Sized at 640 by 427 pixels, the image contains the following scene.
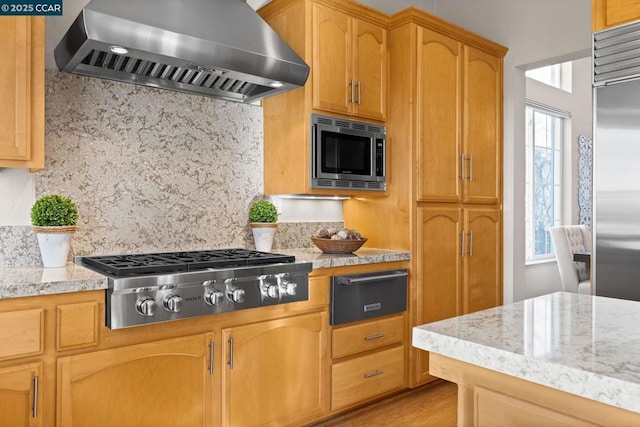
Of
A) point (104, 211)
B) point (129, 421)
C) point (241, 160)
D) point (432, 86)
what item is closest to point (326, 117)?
point (241, 160)

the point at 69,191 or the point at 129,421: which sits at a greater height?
the point at 69,191

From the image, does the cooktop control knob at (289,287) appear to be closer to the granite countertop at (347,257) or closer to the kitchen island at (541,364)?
the granite countertop at (347,257)

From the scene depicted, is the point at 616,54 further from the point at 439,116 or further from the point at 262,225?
the point at 262,225

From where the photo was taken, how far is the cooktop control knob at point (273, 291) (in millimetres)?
2307

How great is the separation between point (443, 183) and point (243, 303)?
1726 millimetres

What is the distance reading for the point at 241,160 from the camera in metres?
3.02

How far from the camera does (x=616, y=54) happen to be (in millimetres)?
2260

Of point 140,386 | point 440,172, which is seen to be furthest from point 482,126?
point 140,386

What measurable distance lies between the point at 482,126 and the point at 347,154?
4.03 ft

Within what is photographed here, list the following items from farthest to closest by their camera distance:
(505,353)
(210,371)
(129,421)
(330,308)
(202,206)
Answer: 1. (202,206)
2. (330,308)
3. (210,371)
4. (129,421)
5. (505,353)

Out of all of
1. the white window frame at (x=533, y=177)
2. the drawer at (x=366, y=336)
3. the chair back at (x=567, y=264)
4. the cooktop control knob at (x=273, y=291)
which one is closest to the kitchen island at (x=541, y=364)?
the cooktop control knob at (x=273, y=291)

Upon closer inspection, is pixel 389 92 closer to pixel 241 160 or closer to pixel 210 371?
pixel 241 160

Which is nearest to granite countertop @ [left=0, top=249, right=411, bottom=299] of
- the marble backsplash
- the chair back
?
the marble backsplash

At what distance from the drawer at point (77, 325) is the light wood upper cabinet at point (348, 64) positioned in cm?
167
